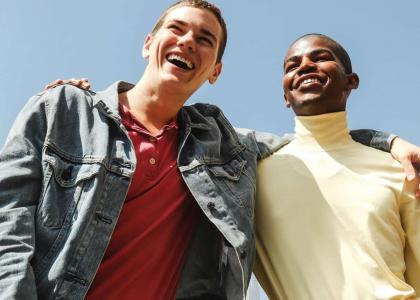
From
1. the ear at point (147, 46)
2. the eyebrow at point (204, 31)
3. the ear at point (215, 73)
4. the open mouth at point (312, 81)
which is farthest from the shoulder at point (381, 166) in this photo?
the ear at point (147, 46)

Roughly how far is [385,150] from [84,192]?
200 cm

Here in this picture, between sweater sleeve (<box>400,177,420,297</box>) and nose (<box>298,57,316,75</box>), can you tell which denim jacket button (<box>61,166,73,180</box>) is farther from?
sweater sleeve (<box>400,177,420,297</box>)

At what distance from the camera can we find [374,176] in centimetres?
320

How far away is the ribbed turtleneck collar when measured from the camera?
3.52m

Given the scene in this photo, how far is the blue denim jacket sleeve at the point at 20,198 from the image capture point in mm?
2156

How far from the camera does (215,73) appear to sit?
12.1 ft

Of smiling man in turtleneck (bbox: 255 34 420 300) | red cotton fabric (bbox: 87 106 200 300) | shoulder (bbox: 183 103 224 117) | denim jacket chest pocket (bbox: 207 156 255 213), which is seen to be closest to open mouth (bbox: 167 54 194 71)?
shoulder (bbox: 183 103 224 117)

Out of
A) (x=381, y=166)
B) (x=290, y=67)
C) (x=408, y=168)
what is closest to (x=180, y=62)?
(x=290, y=67)

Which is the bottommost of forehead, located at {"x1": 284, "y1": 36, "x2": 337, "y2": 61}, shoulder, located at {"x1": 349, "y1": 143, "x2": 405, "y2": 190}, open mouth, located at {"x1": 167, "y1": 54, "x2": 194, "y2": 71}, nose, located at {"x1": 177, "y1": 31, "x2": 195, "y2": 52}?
shoulder, located at {"x1": 349, "y1": 143, "x2": 405, "y2": 190}

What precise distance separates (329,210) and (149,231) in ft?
3.49

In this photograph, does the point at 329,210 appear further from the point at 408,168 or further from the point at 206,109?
the point at 206,109

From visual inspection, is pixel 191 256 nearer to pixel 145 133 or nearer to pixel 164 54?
pixel 145 133

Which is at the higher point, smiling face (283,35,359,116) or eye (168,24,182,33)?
eye (168,24,182,33)

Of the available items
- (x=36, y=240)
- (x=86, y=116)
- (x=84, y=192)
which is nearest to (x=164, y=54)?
(x=86, y=116)
